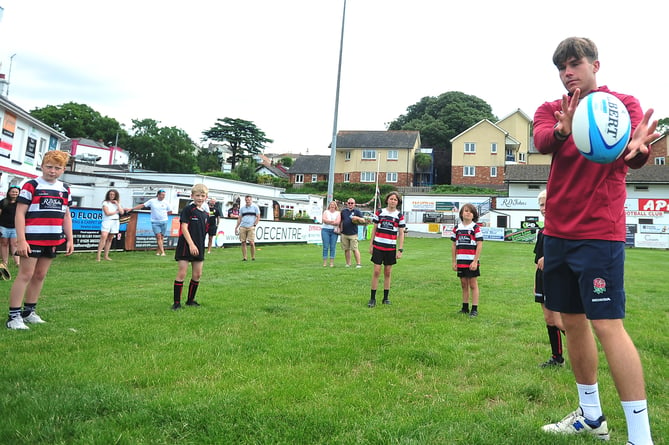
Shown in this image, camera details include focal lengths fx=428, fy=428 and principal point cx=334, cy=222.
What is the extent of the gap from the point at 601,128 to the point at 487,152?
59.2 meters

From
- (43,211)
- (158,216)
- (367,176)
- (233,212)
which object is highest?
(367,176)

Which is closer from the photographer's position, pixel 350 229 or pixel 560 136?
pixel 560 136

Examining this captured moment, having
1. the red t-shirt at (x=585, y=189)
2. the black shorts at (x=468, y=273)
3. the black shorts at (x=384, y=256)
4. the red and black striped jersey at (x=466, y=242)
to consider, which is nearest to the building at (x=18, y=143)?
the black shorts at (x=384, y=256)

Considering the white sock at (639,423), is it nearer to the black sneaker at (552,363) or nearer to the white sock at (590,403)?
the white sock at (590,403)

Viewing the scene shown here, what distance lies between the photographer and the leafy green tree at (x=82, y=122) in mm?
71875

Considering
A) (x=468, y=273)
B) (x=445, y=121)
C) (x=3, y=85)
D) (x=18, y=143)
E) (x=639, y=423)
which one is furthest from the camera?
(x=445, y=121)

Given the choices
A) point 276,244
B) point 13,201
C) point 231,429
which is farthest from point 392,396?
point 276,244

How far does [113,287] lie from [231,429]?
641 cm

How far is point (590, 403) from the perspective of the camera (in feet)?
8.37

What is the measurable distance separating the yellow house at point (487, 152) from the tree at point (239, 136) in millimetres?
34955

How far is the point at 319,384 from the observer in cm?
321

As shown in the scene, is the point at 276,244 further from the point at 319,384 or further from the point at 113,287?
the point at 319,384

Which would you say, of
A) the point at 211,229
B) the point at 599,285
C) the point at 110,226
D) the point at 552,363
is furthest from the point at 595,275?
the point at 211,229

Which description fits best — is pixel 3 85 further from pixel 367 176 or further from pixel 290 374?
pixel 367 176
